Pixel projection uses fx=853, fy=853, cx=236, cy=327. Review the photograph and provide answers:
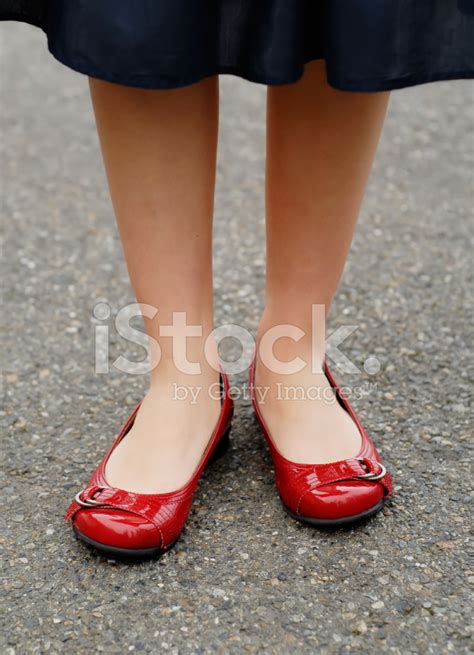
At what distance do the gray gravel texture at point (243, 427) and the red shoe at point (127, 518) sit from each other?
36mm

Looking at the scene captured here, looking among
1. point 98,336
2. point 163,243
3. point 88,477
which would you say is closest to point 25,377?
point 98,336

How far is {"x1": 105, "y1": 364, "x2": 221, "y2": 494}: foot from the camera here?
1.08m

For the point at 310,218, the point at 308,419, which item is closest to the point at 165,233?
the point at 310,218

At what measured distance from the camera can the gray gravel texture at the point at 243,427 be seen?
98 cm

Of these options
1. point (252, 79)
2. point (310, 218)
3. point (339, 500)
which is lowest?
point (339, 500)

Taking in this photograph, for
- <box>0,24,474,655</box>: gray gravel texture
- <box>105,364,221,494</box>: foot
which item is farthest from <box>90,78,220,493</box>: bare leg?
<box>0,24,474,655</box>: gray gravel texture

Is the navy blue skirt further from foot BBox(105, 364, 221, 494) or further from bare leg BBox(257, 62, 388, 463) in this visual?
foot BBox(105, 364, 221, 494)

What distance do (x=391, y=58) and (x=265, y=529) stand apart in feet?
1.99

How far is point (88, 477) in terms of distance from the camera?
1.23 metres

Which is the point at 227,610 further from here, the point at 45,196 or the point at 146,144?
the point at 45,196

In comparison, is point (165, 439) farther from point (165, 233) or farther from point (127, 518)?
point (165, 233)

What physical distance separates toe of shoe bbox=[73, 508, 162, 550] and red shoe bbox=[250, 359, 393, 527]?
0.19 metres

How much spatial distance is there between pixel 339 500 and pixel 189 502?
19cm

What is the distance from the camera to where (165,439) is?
110 cm
